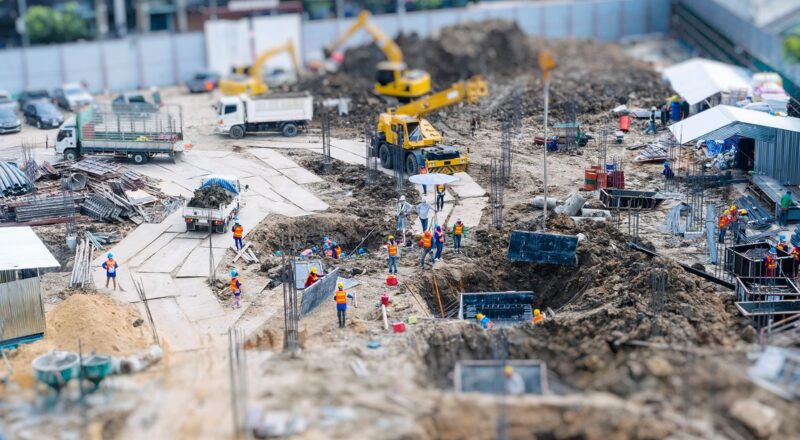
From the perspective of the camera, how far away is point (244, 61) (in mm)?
71812

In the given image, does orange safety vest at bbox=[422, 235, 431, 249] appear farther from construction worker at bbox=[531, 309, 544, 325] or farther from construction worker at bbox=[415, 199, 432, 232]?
construction worker at bbox=[531, 309, 544, 325]

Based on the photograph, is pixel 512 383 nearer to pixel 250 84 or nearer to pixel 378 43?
pixel 250 84

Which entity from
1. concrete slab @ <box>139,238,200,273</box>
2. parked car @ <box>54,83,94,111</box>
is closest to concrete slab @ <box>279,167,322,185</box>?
concrete slab @ <box>139,238,200,273</box>

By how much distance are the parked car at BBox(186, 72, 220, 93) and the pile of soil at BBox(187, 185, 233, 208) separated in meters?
26.5

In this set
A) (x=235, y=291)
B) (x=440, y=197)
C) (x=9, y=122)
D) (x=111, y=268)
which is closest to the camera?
(x=235, y=291)

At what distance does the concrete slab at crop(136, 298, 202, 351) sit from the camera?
29.8 metres

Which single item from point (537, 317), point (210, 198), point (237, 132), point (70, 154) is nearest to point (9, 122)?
point (70, 154)

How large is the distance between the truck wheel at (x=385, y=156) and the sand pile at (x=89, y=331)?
14.8 metres

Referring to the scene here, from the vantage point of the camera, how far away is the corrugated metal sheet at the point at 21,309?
29.7 metres

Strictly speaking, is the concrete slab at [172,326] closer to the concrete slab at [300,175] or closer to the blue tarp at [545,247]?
the blue tarp at [545,247]

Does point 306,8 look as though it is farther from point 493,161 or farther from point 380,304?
point 380,304

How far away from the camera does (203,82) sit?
64625 mm

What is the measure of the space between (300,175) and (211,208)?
7.29 m

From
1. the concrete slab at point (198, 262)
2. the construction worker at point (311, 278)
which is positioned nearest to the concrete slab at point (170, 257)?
the concrete slab at point (198, 262)
